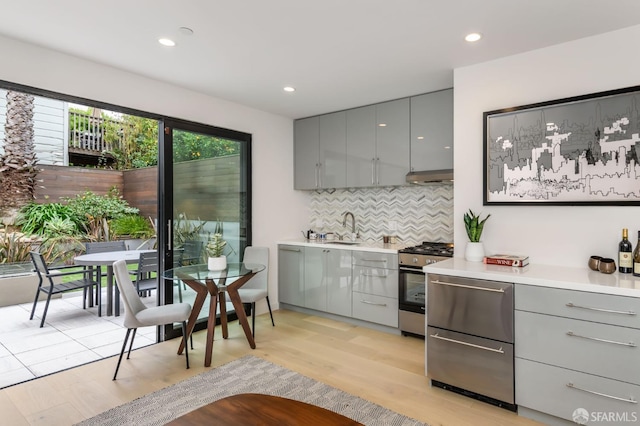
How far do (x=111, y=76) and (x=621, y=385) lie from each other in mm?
4241

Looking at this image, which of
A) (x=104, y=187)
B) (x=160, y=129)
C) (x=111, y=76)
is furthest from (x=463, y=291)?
(x=104, y=187)

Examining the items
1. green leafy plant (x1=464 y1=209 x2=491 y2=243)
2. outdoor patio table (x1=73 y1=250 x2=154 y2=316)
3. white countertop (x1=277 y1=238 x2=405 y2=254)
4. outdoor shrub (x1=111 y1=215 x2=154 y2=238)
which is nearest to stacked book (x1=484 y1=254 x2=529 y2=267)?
green leafy plant (x1=464 y1=209 x2=491 y2=243)

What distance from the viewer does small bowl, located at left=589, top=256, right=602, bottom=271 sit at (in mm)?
2385

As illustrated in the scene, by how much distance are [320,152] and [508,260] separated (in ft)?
8.89

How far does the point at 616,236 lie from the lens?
Answer: 241 cm

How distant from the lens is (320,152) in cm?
461

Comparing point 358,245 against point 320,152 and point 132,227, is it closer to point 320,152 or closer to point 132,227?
point 320,152

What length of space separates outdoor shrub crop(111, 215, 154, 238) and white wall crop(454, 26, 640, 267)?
6071mm

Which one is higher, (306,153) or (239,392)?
(306,153)

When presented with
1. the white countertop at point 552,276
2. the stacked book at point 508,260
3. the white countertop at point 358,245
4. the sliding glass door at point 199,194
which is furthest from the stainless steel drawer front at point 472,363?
the sliding glass door at point 199,194

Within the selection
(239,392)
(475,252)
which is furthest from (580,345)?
(239,392)

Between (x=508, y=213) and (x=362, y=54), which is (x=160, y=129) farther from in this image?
(x=508, y=213)

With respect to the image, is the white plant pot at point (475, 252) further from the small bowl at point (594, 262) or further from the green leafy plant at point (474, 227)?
the small bowl at point (594, 262)

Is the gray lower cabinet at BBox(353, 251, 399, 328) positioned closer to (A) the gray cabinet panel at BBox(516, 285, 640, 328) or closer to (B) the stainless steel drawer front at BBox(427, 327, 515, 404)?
(B) the stainless steel drawer front at BBox(427, 327, 515, 404)
